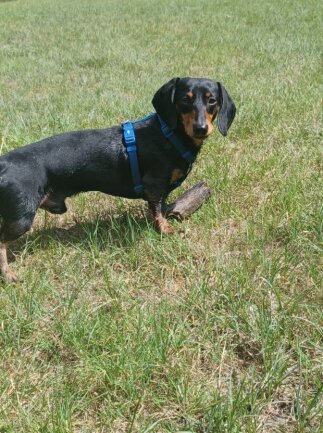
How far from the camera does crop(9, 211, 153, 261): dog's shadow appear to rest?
3388 mm

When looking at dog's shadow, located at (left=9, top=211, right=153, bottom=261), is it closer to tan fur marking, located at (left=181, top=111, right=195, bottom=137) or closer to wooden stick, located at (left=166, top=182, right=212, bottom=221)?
wooden stick, located at (left=166, top=182, right=212, bottom=221)

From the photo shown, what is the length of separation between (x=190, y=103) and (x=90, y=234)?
3.74 ft

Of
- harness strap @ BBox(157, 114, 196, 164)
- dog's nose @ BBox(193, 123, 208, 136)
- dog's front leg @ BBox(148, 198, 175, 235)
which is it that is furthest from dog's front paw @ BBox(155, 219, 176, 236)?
dog's nose @ BBox(193, 123, 208, 136)

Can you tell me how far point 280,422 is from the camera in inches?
78.2

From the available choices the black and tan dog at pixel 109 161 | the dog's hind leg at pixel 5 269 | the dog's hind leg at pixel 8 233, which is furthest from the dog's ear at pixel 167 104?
the dog's hind leg at pixel 5 269

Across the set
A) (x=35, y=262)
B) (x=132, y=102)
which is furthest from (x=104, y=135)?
(x=132, y=102)

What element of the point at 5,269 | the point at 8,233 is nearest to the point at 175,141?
the point at 8,233

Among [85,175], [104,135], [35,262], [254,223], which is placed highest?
[104,135]

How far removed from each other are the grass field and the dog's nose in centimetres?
72

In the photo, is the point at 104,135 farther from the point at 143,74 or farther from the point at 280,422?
the point at 143,74

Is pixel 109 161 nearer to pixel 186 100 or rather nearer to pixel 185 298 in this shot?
pixel 186 100

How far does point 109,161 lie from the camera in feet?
11.3

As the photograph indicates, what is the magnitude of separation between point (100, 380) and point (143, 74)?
6.37m

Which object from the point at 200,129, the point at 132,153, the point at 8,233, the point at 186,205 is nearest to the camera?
the point at 200,129
